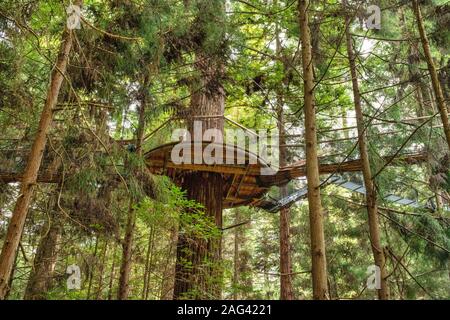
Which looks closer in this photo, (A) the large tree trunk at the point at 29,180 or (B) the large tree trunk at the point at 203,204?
(A) the large tree trunk at the point at 29,180

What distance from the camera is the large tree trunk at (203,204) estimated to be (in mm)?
4279

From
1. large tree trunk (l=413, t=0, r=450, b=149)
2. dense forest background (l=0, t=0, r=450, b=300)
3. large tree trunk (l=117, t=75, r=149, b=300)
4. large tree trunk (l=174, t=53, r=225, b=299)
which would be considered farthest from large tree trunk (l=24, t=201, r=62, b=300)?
large tree trunk (l=413, t=0, r=450, b=149)

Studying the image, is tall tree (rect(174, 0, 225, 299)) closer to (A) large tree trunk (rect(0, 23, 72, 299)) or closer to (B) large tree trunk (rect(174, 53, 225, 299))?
(B) large tree trunk (rect(174, 53, 225, 299))

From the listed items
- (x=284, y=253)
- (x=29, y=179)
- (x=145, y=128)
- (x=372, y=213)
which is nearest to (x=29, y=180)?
(x=29, y=179)

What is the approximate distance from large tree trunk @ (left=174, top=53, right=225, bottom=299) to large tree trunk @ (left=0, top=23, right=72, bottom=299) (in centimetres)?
187

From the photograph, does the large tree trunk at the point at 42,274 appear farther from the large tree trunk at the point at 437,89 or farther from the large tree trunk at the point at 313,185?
the large tree trunk at the point at 437,89

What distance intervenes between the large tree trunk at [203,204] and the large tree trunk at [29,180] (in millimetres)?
1873

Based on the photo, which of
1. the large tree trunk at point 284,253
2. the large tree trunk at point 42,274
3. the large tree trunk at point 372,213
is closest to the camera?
the large tree trunk at point 372,213

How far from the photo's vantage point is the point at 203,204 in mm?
5309

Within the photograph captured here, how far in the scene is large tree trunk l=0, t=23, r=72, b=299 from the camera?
257 cm

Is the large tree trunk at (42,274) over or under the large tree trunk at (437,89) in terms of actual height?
under

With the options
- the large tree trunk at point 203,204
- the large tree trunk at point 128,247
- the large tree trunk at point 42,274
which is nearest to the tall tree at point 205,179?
the large tree trunk at point 203,204

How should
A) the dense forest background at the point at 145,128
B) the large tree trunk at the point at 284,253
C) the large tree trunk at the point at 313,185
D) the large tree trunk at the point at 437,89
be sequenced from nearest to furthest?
the large tree trunk at the point at 313,185
the large tree trunk at the point at 437,89
the dense forest background at the point at 145,128
the large tree trunk at the point at 284,253

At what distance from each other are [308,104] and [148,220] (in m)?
2.06
